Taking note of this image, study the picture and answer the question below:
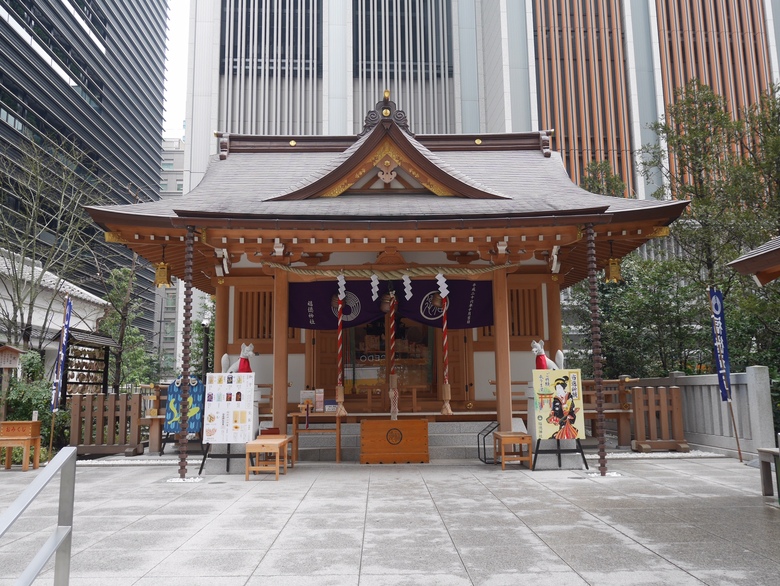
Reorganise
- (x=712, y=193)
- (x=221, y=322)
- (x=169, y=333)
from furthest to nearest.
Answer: (x=169, y=333), (x=712, y=193), (x=221, y=322)

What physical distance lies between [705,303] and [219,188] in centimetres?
1210

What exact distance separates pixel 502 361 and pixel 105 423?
8221mm

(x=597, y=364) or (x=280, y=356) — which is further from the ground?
(x=280, y=356)

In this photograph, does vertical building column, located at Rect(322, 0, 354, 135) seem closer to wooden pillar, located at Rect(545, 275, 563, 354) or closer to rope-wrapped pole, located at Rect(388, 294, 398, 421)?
wooden pillar, located at Rect(545, 275, 563, 354)

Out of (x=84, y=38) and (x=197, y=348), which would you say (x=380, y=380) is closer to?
(x=197, y=348)

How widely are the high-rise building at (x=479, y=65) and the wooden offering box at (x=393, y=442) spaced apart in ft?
86.9

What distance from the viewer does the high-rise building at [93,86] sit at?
4147 centimetres

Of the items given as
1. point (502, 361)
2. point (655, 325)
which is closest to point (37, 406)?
point (502, 361)

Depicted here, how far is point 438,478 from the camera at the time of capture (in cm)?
893

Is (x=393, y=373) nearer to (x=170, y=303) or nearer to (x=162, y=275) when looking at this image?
(x=162, y=275)

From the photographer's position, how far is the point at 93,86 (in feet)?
189

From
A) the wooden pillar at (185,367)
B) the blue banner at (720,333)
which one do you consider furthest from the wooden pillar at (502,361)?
the wooden pillar at (185,367)

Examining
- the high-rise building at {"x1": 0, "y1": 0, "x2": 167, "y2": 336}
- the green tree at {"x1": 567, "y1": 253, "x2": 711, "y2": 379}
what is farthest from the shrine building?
the high-rise building at {"x1": 0, "y1": 0, "x2": 167, "y2": 336}

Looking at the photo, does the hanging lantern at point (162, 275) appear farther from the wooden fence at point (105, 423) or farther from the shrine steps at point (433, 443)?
the shrine steps at point (433, 443)
